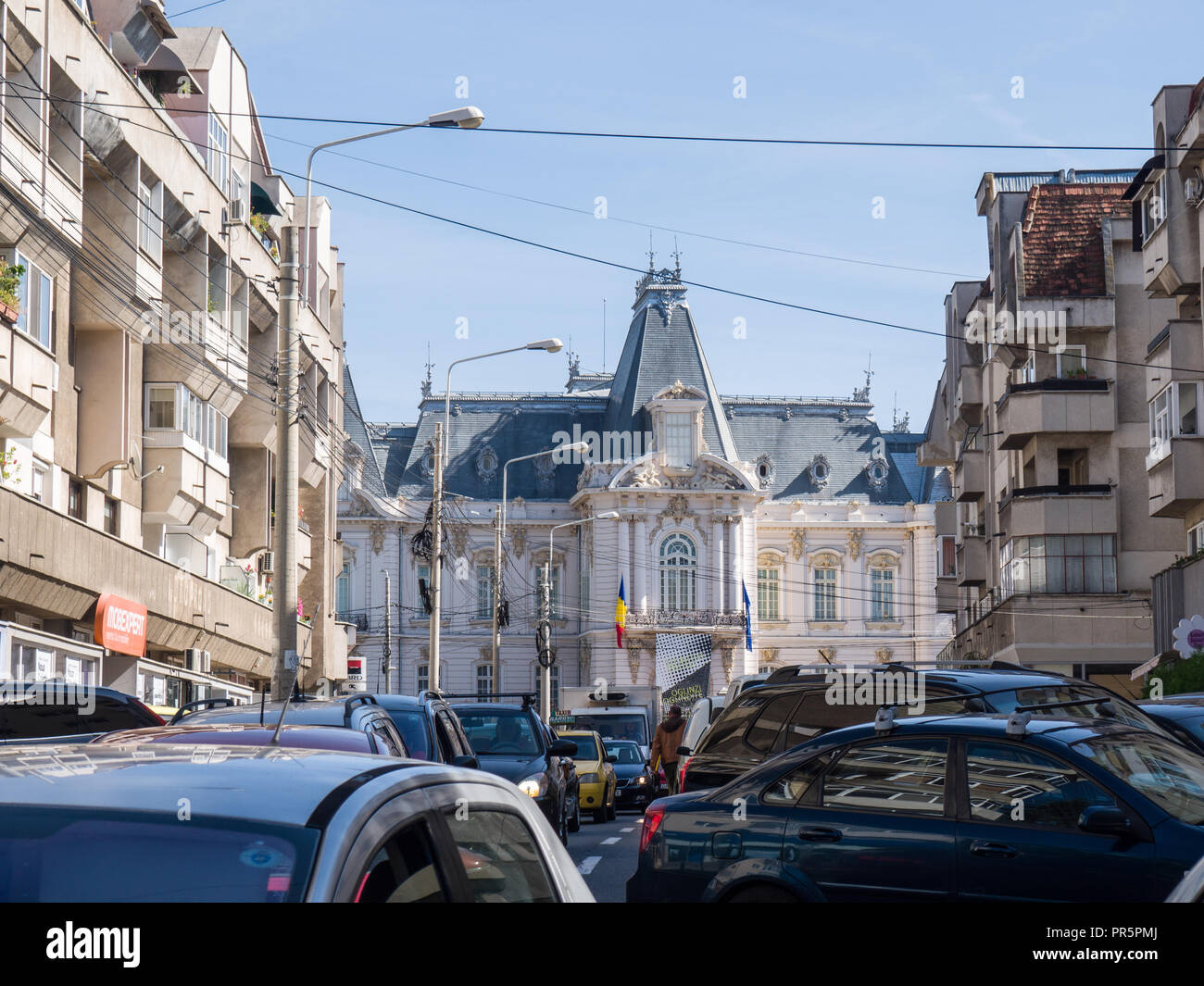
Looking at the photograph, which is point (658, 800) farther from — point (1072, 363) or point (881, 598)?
point (881, 598)

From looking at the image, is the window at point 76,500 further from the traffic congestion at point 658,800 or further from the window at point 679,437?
the window at point 679,437

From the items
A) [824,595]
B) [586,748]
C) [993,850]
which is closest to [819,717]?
[993,850]

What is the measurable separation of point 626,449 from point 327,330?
133 ft

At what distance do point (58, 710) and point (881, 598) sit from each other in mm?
83496

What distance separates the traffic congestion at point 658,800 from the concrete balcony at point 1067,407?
28889 millimetres

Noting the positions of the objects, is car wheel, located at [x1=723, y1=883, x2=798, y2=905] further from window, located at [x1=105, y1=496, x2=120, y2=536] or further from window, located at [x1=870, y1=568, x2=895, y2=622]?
window, located at [x1=870, y1=568, x2=895, y2=622]

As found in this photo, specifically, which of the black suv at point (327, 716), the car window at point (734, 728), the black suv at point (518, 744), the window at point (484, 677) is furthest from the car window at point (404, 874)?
the window at point (484, 677)

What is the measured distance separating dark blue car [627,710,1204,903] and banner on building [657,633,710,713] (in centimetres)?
7817

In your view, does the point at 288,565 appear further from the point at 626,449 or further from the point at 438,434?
the point at 626,449

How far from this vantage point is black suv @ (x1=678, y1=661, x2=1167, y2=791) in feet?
→ 42.1

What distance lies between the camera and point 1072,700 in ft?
41.9
